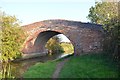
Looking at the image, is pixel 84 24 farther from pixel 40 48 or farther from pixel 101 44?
pixel 40 48

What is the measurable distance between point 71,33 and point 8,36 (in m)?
8.87

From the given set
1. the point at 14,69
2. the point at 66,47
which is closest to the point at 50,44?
the point at 66,47

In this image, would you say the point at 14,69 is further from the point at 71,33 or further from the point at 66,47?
the point at 66,47

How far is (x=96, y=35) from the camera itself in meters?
31.5

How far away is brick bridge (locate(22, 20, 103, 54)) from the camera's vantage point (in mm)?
31578

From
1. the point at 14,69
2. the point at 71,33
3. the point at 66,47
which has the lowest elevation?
the point at 66,47

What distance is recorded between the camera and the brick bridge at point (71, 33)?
3158 centimetres

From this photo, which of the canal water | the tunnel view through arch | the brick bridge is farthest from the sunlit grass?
the canal water

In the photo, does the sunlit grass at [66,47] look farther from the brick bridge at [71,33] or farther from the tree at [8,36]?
the tree at [8,36]

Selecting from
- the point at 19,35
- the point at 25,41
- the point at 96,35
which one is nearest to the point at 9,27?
the point at 19,35

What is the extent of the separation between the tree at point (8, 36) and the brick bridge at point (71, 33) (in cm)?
636

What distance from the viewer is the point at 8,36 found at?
1134 inches

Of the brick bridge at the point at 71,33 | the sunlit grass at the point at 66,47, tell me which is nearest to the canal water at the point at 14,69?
the brick bridge at the point at 71,33

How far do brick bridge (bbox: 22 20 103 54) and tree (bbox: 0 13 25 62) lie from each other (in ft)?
20.9
